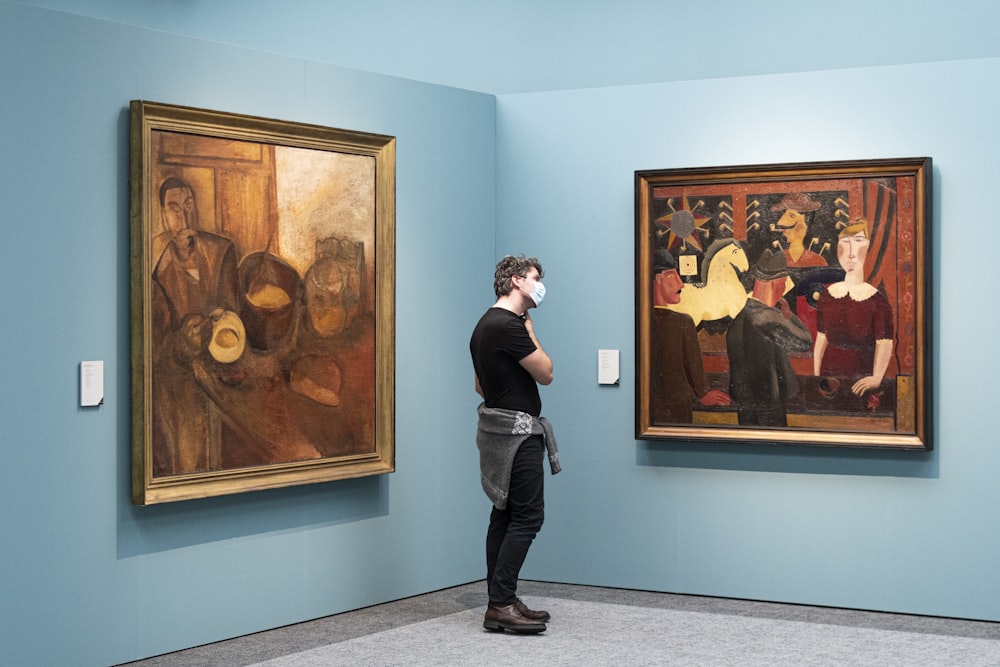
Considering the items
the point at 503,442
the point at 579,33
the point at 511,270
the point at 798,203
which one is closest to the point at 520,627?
the point at 503,442

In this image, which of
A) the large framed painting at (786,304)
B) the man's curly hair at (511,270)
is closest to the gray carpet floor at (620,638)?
the large framed painting at (786,304)

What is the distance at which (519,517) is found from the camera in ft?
19.9

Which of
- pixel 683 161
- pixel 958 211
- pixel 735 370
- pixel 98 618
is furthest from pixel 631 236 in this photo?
pixel 98 618

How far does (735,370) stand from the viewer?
6.72 m

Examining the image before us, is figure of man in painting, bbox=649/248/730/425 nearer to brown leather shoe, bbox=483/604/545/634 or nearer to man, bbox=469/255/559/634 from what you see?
man, bbox=469/255/559/634

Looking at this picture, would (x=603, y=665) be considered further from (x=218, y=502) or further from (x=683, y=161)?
(x=683, y=161)

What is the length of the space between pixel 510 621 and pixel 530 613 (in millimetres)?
143

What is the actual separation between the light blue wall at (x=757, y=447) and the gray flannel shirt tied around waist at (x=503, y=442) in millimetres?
1058

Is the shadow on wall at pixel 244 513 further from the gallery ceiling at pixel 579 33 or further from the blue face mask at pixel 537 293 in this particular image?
the gallery ceiling at pixel 579 33

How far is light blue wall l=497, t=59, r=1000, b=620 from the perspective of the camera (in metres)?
6.29

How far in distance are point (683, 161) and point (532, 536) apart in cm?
230

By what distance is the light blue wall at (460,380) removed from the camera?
518 cm

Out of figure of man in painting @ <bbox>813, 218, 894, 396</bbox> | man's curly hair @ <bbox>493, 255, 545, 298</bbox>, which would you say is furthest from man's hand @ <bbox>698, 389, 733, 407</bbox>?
man's curly hair @ <bbox>493, 255, 545, 298</bbox>

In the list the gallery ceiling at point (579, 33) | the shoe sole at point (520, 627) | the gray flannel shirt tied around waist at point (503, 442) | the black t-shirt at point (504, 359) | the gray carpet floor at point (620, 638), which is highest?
the gallery ceiling at point (579, 33)
